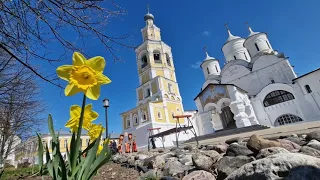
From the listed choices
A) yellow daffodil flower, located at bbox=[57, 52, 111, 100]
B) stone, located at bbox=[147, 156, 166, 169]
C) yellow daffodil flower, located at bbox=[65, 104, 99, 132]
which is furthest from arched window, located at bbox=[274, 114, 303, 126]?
yellow daffodil flower, located at bbox=[57, 52, 111, 100]

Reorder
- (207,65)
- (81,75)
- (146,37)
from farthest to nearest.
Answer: (146,37) < (207,65) < (81,75)

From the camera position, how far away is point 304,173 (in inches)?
62.1

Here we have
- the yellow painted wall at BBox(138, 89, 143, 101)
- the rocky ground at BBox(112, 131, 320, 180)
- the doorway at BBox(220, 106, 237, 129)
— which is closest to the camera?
the rocky ground at BBox(112, 131, 320, 180)

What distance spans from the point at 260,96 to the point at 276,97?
4.91 feet

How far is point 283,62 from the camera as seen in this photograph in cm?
2114

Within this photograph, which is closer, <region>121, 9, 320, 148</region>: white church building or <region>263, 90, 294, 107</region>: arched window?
<region>121, 9, 320, 148</region>: white church building

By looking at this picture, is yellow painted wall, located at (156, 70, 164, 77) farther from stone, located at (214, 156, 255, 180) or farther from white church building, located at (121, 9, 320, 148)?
stone, located at (214, 156, 255, 180)

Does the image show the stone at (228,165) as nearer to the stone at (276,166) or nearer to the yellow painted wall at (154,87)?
the stone at (276,166)

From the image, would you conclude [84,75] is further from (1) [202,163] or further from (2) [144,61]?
(2) [144,61]

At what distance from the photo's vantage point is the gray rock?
1.55 m

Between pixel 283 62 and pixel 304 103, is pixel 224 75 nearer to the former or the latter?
pixel 283 62

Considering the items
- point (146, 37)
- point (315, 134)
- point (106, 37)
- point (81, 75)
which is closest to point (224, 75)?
point (146, 37)

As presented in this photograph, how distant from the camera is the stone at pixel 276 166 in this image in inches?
68.4

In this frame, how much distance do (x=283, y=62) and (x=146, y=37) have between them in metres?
23.3
